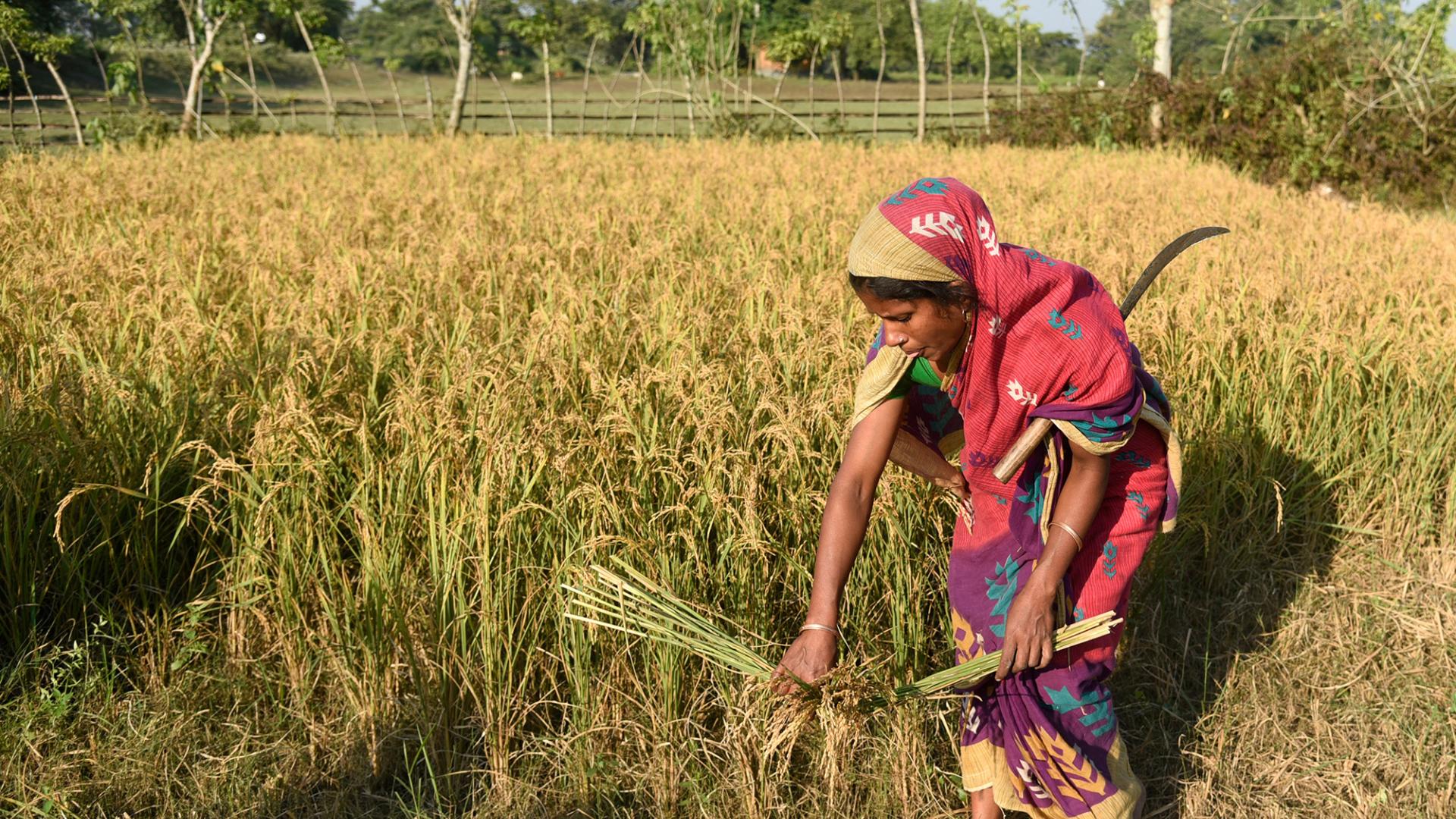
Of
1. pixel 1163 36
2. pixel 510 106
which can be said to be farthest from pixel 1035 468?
pixel 510 106

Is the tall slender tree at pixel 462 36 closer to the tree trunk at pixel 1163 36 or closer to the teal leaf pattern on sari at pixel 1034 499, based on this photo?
the tree trunk at pixel 1163 36

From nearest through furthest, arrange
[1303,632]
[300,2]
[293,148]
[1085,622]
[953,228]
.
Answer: [953,228], [1085,622], [1303,632], [293,148], [300,2]

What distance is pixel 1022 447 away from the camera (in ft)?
4.67

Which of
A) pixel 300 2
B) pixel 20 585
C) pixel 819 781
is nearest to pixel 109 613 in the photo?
pixel 20 585

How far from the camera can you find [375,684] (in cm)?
193

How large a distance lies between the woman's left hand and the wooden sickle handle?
156 millimetres

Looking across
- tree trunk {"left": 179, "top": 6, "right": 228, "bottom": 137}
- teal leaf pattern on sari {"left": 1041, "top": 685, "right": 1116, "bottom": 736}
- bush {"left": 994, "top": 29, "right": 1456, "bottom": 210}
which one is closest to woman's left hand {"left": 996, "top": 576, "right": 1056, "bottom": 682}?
teal leaf pattern on sari {"left": 1041, "top": 685, "right": 1116, "bottom": 736}

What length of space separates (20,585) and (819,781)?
1649 millimetres

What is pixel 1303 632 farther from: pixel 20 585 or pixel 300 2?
pixel 300 2

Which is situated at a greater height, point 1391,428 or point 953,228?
point 953,228

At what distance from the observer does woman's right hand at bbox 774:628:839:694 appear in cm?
139

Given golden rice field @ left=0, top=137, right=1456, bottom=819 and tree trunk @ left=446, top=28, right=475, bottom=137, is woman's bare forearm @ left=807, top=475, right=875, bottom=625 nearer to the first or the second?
golden rice field @ left=0, top=137, right=1456, bottom=819

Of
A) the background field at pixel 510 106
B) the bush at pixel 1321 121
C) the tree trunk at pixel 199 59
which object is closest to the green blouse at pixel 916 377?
the bush at pixel 1321 121

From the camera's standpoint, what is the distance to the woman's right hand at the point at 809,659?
1.39 meters
